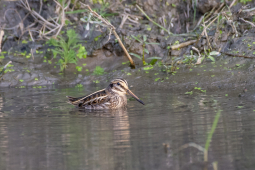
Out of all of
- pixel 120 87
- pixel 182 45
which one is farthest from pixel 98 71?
pixel 120 87

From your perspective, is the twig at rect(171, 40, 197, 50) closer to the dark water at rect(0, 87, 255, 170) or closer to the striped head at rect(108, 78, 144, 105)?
the dark water at rect(0, 87, 255, 170)

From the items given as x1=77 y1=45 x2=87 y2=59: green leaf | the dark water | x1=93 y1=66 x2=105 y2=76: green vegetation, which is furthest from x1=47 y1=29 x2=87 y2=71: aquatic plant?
the dark water

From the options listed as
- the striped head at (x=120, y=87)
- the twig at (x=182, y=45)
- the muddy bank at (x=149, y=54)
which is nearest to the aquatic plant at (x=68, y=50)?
the muddy bank at (x=149, y=54)

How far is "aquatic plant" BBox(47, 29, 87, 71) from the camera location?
440 inches

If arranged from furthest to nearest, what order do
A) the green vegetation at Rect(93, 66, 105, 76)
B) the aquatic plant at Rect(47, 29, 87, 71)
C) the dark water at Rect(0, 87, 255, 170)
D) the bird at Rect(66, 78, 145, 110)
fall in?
the aquatic plant at Rect(47, 29, 87, 71), the green vegetation at Rect(93, 66, 105, 76), the bird at Rect(66, 78, 145, 110), the dark water at Rect(0, 87, 255, 170)

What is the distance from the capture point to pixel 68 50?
11430 millimetres

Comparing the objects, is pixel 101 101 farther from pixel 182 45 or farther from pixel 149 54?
pixel 149 54

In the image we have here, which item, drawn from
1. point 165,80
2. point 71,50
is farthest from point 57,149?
point 71,50

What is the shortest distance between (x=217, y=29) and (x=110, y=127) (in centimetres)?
591

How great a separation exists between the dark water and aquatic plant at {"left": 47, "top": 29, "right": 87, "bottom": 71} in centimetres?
336

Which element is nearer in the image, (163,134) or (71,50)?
(163,134)

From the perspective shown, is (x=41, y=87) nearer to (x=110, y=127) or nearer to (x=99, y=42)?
(x=99, y=42)

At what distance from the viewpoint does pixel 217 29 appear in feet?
34.0

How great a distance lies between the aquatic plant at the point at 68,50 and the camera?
11.2m
